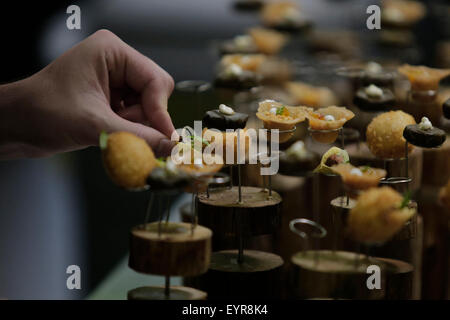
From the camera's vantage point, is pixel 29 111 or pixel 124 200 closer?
pixel 29 111

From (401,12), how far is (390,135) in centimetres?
240

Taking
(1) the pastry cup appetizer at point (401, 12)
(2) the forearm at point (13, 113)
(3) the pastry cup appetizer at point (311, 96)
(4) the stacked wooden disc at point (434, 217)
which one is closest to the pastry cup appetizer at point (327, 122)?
(2) the forearm at point (13, 113)

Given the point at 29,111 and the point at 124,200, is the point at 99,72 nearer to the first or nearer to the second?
the point at 29,111

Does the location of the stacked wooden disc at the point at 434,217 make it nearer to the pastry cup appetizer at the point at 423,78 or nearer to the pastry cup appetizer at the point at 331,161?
the pastry cup appetizer at the point at 423,78

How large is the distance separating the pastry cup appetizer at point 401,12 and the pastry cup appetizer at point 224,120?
2405 mm

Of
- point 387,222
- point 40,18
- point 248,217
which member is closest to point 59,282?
point 248,217

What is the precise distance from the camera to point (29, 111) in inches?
64.7

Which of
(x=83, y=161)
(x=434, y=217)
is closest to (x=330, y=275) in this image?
(x=434, y=217)

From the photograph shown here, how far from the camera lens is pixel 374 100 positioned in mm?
1831

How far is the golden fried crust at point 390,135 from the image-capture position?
1570mm

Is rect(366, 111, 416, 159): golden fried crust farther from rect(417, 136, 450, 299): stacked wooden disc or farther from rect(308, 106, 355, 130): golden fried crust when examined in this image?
rect(417, 136, 450, 299): stacked wooden disc

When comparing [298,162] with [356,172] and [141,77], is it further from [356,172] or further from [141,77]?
[141,77]
